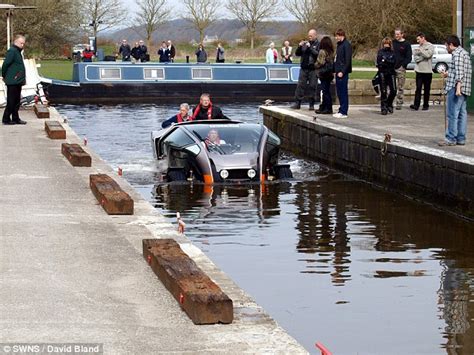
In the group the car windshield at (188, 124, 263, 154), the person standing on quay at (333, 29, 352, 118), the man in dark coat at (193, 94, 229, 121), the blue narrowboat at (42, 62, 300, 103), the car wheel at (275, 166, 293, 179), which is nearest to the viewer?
the car windshield at (188, 124, 263, 154)

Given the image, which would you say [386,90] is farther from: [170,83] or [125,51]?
[125,51]

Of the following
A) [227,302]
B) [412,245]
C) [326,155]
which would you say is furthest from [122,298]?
[326,155]

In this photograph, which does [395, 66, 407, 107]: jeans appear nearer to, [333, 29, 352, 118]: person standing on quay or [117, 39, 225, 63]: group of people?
[333, 29, 352, 118]: person standing on quay

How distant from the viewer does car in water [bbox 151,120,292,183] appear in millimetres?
18547

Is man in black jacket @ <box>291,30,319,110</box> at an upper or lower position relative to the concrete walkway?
upper

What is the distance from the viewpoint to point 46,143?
2106 centimetres

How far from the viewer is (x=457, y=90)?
18.0m

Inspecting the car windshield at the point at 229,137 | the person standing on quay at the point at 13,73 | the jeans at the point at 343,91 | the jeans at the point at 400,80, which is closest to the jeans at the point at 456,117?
the car windshield at the point at 229,137

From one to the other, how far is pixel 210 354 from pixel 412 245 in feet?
21.9

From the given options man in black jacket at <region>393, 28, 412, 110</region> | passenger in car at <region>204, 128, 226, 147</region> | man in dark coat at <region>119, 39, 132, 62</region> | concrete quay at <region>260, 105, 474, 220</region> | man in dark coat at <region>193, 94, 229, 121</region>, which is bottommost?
concrete quay at <region>260, 105, 474, 220</region>

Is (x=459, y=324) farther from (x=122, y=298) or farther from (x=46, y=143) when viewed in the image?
(x=46, y=143)

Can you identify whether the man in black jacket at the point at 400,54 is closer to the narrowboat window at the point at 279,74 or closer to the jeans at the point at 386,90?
the jeans at the point at 386,90

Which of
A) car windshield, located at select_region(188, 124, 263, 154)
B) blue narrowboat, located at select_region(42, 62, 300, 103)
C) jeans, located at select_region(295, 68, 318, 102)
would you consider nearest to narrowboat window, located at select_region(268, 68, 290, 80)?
blue narrowboat, located at select_region(42, 62, 300, 103)

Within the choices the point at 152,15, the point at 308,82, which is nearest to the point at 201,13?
the point at 152,15
